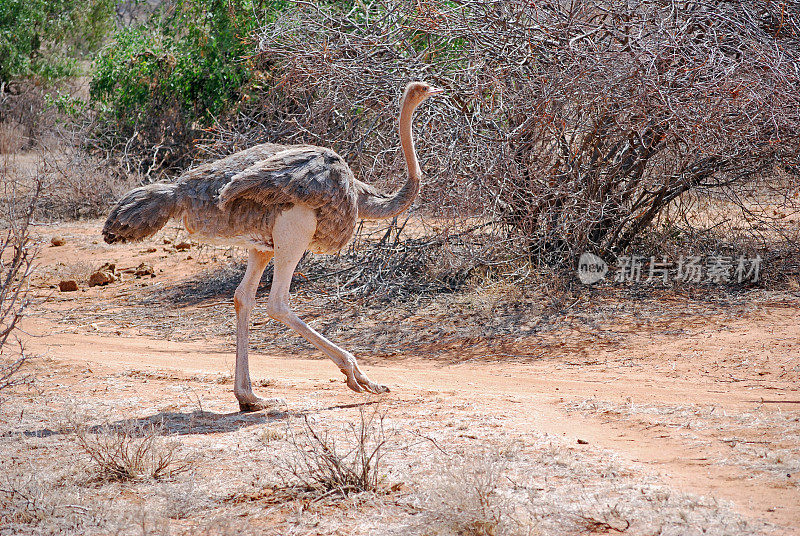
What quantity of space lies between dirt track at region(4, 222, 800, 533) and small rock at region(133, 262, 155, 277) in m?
2.17

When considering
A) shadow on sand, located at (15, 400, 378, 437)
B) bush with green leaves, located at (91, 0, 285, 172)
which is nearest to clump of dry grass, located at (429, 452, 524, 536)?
shadow on sand, located at (15, 400, 378, 437)

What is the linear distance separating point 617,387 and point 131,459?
344 centimetres

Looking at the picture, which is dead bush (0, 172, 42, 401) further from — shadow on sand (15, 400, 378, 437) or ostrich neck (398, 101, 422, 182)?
ostrich neck (398, 101, 422, 182)

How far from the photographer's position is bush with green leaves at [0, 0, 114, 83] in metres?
18.8

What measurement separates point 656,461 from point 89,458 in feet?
9.76

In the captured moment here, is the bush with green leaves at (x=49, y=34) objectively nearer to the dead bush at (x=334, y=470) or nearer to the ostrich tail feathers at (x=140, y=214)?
the ostrich tail feathers at (x=140, y=214)

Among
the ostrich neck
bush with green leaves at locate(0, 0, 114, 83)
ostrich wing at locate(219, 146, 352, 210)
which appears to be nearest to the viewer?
ostrich wing at locate(219, 146, 352, 210)

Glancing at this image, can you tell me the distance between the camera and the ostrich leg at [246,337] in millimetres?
5477

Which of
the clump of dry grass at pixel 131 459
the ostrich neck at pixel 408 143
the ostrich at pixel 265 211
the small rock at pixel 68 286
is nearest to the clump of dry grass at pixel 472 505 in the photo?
the clump of dry grass at pixel 131 459

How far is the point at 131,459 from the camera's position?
4.27 meters

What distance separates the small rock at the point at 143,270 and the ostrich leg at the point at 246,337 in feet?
19.1

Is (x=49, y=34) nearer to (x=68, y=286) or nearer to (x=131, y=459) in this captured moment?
(x=68, y=286)

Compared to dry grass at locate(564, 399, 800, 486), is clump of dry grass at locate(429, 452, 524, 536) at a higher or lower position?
lower

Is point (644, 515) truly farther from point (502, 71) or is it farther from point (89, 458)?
point (502, 71)
